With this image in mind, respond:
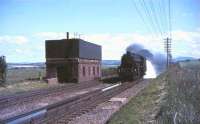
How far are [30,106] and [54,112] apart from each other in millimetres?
4192

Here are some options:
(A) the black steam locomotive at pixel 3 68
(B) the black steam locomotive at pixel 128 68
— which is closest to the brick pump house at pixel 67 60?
(B) the black steam locomotive at pixel 128 68

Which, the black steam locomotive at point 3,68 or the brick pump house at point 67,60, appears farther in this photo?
the brick pump house at point 67,60

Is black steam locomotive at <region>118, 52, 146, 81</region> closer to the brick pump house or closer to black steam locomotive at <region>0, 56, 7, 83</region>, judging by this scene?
the brick pump house

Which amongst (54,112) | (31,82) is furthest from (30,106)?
(31,82)

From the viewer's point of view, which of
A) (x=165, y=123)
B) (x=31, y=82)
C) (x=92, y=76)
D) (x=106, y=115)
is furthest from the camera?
(x=92, y=76)

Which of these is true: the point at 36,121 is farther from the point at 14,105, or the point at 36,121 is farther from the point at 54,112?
the point at 14,105

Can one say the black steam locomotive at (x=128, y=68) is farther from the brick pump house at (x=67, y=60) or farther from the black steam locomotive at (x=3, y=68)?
the black steam locomotive at (x=3, y=68)

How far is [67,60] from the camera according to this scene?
4716 centimetres

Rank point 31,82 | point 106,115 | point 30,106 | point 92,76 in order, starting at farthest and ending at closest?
point 92,76 < point 31,82 < point 30,106 < point 106,115

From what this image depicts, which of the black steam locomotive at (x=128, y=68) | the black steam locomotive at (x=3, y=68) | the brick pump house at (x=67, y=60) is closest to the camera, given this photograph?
the black steam locomotive at (x=3, y=68)

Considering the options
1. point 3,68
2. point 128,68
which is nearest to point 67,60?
point 128,68

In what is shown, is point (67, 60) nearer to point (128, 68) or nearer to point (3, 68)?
point (128, 68)

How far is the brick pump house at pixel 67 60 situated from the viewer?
46.2 m

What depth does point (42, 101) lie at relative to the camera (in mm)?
25125
